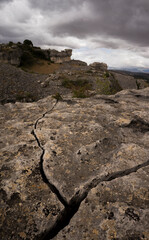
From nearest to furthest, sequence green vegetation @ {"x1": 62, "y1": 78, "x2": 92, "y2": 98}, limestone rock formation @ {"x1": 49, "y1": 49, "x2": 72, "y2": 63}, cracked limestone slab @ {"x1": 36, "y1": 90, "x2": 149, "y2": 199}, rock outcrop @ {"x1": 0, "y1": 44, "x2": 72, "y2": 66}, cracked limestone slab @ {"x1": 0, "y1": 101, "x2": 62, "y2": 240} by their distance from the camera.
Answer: cracked limestone slab @ {"x1": 0, "y1": 101, "x2": 62, "y2": 240}
cracked limestone slab @ {"x1": 36, "y1": 90, "x2": 149, "y2": 199}
green vegetation @ {"x1": 62, "y1": 78, "x2": 92, "y2": 98}
rock outcrop @ {"x1": 0, "y1": 44, "x2": 72, "y2": 66}
limestone rock formation @ {"x1": 49, "y1": 49, "x2": 72, "y2": 63}

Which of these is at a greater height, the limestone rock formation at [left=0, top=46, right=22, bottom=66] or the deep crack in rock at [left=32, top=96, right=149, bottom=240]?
the limestone rock formation at [left=0, top=46, right=22, bottom=66]

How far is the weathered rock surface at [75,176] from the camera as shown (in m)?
2.12

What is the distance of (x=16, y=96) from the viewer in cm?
1917

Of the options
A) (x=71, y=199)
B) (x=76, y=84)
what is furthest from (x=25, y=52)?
(x=71, y=199)

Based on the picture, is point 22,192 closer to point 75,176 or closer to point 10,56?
point 75,176

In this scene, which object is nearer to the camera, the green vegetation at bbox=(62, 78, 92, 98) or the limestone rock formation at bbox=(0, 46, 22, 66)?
the green vegetation at bbox=(62, 78, 92, 98)

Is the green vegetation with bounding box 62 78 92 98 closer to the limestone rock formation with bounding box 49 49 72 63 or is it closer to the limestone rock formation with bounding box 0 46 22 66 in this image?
the limestone rock formation with bounding box 0 46 22 66

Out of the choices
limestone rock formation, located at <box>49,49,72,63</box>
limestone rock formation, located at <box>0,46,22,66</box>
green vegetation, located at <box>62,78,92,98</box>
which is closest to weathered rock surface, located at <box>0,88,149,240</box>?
green vegetation, located at <box>62,78,92,98</box>

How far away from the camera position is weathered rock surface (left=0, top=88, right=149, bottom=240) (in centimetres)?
212

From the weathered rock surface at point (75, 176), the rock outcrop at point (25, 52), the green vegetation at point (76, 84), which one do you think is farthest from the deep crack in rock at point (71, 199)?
the rock outcrop at point (25, 52)

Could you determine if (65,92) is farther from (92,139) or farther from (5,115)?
(92,139)

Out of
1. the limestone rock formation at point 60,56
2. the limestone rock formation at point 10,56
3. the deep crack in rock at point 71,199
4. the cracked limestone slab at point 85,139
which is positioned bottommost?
the deep crack in rock at point 71,199

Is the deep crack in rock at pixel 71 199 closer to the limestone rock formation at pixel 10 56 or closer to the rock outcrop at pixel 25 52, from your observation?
the limestone rock formation at pixel 10 56

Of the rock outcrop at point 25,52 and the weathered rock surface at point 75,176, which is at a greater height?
the rock outcrop at point 25,52
